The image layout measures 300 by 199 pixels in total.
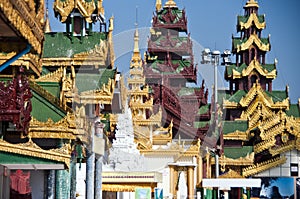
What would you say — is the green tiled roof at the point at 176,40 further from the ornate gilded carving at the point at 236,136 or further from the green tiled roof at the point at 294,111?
the green tiled roof at the point at 294,111

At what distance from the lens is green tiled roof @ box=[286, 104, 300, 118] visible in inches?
2416

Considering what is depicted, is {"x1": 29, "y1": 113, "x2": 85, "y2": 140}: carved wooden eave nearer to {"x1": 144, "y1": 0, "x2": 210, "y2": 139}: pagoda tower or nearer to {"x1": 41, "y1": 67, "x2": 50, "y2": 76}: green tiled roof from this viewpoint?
{"x1": 41, "y1": 67, "x2": 50, "y2": 76}: green tiled roof

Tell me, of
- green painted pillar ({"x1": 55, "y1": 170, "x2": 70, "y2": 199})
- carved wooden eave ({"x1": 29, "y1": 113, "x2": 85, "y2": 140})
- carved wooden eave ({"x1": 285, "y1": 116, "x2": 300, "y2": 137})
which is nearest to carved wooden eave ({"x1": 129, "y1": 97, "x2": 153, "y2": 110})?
carved wooden eave ({"x1": 285, "y1": 116, "x2": 300, "y2": 137})

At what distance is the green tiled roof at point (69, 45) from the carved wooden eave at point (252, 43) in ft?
135

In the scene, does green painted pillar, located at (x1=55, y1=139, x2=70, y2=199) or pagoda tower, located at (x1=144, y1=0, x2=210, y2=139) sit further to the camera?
pagoda tower, located at (x1=144, y1=0, x2=210, y2=139)

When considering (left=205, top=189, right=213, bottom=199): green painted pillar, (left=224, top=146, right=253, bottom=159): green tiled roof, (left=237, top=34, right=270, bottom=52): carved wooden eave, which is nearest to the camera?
(left=205, top=189, right=213, bottom=199): green painted pillar

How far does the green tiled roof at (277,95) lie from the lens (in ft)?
200

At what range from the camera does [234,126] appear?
186 feet

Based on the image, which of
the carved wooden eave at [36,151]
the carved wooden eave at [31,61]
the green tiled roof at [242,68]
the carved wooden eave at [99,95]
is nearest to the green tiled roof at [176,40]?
the green tiled roof at [242,68]

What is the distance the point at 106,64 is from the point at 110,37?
956 millimetres

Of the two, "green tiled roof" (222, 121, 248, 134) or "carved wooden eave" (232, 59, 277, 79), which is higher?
"carved wooden eave" (232, 59, 277, 79)

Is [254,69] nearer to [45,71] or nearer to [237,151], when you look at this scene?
[237,151]

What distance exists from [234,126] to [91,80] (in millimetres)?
36038

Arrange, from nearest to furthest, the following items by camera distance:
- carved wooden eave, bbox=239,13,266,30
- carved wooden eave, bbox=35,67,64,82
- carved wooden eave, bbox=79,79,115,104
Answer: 1. carved wooden eave, bbox=35,67,64,82
2. carved wooden eave, bbox=79,79,115,104
3. carved wooden eave, bbox=239,13,266,30
